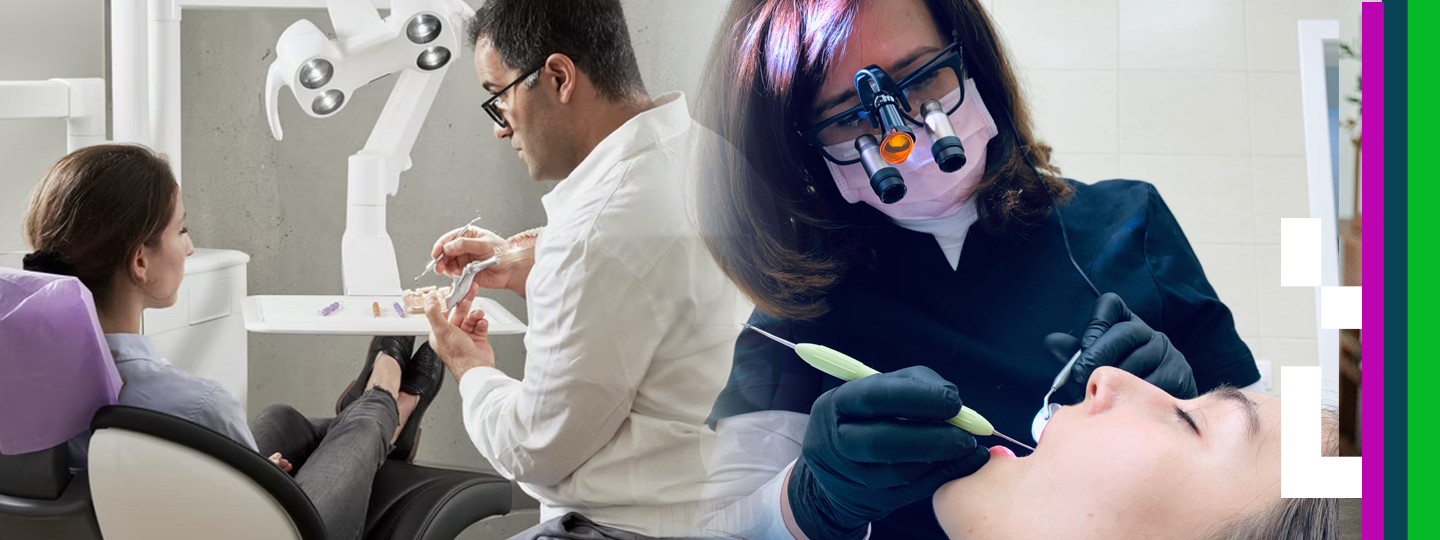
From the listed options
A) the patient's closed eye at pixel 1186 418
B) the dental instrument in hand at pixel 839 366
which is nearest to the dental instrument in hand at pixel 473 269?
the dental instrument in hand at pixel 839 366

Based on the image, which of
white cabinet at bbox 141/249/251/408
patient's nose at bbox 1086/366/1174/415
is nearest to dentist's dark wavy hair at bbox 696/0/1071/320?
patient's nose at bbox 1086/366/1174/415

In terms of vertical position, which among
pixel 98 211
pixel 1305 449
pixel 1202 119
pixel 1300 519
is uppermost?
pixel 1202 119

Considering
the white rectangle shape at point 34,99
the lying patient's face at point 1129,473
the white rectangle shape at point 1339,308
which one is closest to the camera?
the lying patient's face at point 1129,473

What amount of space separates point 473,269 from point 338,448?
37 cm

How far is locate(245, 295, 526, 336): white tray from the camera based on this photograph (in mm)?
1481

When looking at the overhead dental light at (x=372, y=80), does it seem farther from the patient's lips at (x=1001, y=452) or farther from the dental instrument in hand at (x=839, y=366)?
the patient's lips at (x=1001, y=452)

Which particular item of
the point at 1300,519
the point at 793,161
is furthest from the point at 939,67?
the point at 1300,519

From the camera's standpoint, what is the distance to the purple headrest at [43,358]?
1.46 meters

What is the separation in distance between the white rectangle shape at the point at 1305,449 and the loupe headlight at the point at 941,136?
59 centimetres

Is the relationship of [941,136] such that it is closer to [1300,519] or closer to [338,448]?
[1300,519]

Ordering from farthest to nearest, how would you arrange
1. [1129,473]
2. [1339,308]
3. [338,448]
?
[338,448]
[1339,308]
[1129,473]

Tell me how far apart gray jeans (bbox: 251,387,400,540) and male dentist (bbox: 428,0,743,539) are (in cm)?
20

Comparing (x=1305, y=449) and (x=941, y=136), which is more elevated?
(x=941, y=136)

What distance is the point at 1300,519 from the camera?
4.57 feet
